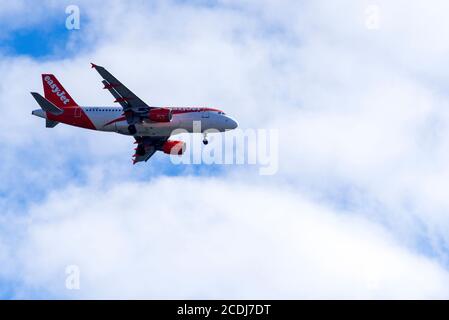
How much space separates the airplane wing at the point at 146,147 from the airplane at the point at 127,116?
0.40 metres

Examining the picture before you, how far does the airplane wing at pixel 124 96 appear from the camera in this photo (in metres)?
138

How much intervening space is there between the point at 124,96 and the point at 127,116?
3.17 metres

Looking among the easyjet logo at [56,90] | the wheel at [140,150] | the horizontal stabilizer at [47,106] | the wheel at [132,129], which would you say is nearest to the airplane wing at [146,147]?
the wheel at [140,150]

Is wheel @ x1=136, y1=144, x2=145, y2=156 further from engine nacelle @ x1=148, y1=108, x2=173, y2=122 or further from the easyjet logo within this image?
engine nacelle @ x1=148, y1=108, x2=173, y2=122

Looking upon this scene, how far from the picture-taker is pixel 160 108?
140 metres

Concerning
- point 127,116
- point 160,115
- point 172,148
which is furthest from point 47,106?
point 172,148

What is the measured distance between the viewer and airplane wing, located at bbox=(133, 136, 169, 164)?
15175 cm

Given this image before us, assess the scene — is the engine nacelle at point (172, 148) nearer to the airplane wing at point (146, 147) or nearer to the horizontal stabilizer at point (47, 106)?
the airplane wing at point (146, 147)

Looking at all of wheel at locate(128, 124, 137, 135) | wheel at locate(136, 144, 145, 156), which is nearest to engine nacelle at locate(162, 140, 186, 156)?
wheel at locate(136, 144, 145, 156)
